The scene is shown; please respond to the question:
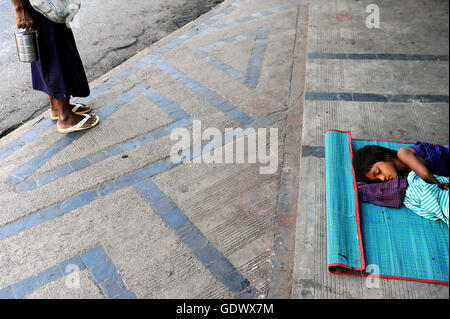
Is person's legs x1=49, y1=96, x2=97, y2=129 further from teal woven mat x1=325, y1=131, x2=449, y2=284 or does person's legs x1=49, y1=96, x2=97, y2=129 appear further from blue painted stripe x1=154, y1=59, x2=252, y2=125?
teal woven mat x1=325, y1=131, x2=449, y2=284

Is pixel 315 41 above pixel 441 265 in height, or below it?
above

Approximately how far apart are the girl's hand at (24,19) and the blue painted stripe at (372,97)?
250 cm

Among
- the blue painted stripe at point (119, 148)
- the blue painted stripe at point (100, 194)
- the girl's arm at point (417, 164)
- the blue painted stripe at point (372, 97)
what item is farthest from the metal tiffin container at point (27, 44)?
the girl's arm at point (417, 164)

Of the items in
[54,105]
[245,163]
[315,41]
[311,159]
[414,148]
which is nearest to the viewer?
[414,148]

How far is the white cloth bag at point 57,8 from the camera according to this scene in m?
3.30

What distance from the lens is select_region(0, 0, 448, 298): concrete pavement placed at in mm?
2596

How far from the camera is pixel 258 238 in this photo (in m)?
2.80

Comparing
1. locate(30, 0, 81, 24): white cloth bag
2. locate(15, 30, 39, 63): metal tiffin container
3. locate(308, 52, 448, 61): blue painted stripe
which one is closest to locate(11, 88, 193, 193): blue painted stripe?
locate(15, 30, 39, 63): metal tiffin container

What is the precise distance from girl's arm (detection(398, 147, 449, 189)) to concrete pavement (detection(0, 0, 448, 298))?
22.7 inches

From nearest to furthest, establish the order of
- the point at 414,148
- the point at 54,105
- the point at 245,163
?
the point at 414,148 < the point at 245,163 < the point at 54,105

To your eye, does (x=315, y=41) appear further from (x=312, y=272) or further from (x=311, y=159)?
(x=312, y=272)

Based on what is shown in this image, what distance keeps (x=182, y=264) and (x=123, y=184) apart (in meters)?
0.98

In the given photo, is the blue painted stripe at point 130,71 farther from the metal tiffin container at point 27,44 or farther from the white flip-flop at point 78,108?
the metal tiffin container at point 27,44
